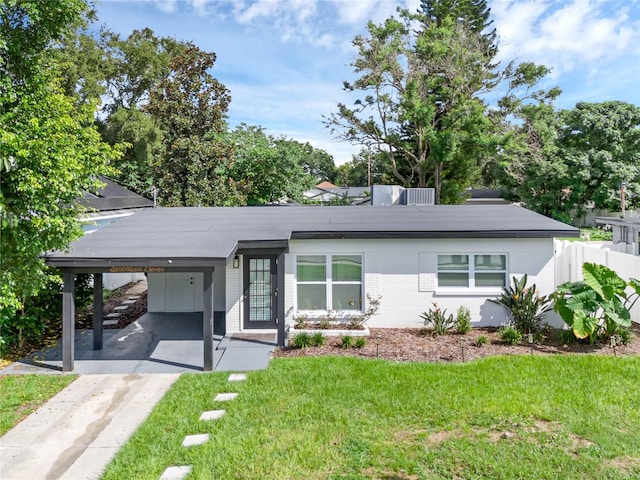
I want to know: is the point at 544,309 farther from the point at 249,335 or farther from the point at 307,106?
the point at 307,106

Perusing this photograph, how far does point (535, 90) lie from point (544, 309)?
2612cm

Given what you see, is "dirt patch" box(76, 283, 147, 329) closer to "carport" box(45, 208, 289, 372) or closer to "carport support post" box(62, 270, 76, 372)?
"carport" box(45, 208, 289, 372)

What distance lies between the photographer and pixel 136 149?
31562 mm

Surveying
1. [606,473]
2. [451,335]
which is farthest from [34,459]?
[451,335]

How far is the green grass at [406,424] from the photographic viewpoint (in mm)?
4535

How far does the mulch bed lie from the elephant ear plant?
16.1 inches

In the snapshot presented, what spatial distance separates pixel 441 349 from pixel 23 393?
7.60 meters

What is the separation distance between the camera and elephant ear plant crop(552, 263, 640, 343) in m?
8.40

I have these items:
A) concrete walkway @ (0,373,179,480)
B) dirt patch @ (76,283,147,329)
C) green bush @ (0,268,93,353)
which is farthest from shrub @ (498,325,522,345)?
dirt patch @ (76,283,147,329)

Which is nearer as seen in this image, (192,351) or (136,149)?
(192,351)

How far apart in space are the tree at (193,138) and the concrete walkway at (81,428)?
1690cm

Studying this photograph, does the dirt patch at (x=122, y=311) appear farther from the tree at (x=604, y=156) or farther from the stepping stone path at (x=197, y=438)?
the tree at (x=604, y=156)

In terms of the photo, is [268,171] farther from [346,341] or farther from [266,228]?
[346,341]

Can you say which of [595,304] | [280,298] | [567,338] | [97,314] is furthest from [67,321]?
[595,304]
